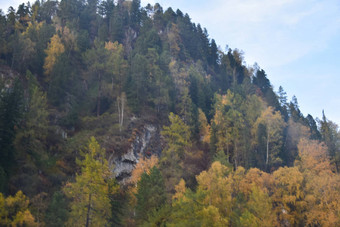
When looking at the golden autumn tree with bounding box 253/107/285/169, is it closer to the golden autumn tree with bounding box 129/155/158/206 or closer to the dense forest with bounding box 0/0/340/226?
the dense forest with bounding box 0/0/340/226

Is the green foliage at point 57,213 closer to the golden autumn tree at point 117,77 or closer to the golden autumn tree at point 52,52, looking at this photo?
the golden autumn tree at point 117,77

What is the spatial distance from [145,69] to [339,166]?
1537 inches

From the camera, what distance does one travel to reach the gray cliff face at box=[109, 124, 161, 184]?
41.4m

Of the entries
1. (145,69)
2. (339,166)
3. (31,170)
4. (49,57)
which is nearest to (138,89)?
(145,69)

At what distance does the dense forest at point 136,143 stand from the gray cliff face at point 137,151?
0.60 feet

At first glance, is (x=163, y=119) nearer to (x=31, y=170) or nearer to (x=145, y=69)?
(x=145, y=69)

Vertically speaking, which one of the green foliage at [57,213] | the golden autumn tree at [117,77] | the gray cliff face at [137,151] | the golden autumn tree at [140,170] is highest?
the golden autumn tree at [117,77]

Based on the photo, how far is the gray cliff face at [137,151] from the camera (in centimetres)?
4138

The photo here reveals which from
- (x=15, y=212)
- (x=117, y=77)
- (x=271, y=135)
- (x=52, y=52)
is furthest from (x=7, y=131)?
(x=271, y=135)

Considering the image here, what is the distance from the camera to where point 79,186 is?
27125mm

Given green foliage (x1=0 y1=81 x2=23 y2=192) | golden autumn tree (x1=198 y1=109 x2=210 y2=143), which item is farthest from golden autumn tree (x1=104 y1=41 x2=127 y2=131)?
green foliage (x1=0 y1=81 x2=23 y2=192)

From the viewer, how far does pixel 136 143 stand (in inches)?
1812

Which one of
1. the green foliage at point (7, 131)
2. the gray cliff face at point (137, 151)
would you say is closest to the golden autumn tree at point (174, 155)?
the gray cliff face at point (137, 151)

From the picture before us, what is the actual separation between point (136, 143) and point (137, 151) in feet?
4.59
